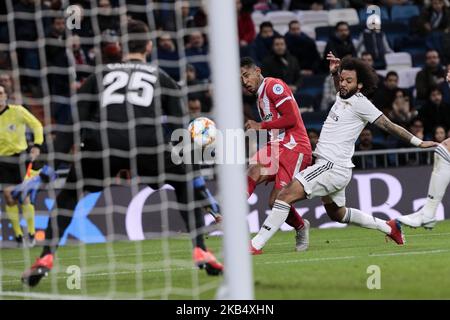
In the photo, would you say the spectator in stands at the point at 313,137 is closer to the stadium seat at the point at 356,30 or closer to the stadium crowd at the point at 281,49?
the stadium crowd at the point at 281,49

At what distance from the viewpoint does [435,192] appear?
1126 cm

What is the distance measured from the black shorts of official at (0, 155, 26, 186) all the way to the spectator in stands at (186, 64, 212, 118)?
8.38 ft

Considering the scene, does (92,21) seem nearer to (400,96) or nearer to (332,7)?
(400,96)

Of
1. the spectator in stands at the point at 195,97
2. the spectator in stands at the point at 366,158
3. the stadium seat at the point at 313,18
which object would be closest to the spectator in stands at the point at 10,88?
the spectator in stands at the point at 195,97

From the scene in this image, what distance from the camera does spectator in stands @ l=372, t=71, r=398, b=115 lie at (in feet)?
56.8

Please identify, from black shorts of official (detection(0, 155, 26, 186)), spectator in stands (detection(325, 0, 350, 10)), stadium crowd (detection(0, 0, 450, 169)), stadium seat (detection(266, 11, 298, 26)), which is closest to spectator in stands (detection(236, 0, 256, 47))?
stadium crowd (detection(0, 0, 450, 169))

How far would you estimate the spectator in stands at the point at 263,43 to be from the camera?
18.1m

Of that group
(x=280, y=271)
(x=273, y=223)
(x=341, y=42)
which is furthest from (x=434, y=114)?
(x=280, y=271)

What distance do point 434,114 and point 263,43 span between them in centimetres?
307

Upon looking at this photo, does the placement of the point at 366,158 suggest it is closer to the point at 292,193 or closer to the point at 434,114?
the point at 434,114

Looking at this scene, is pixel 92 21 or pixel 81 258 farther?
pixel 92 21
